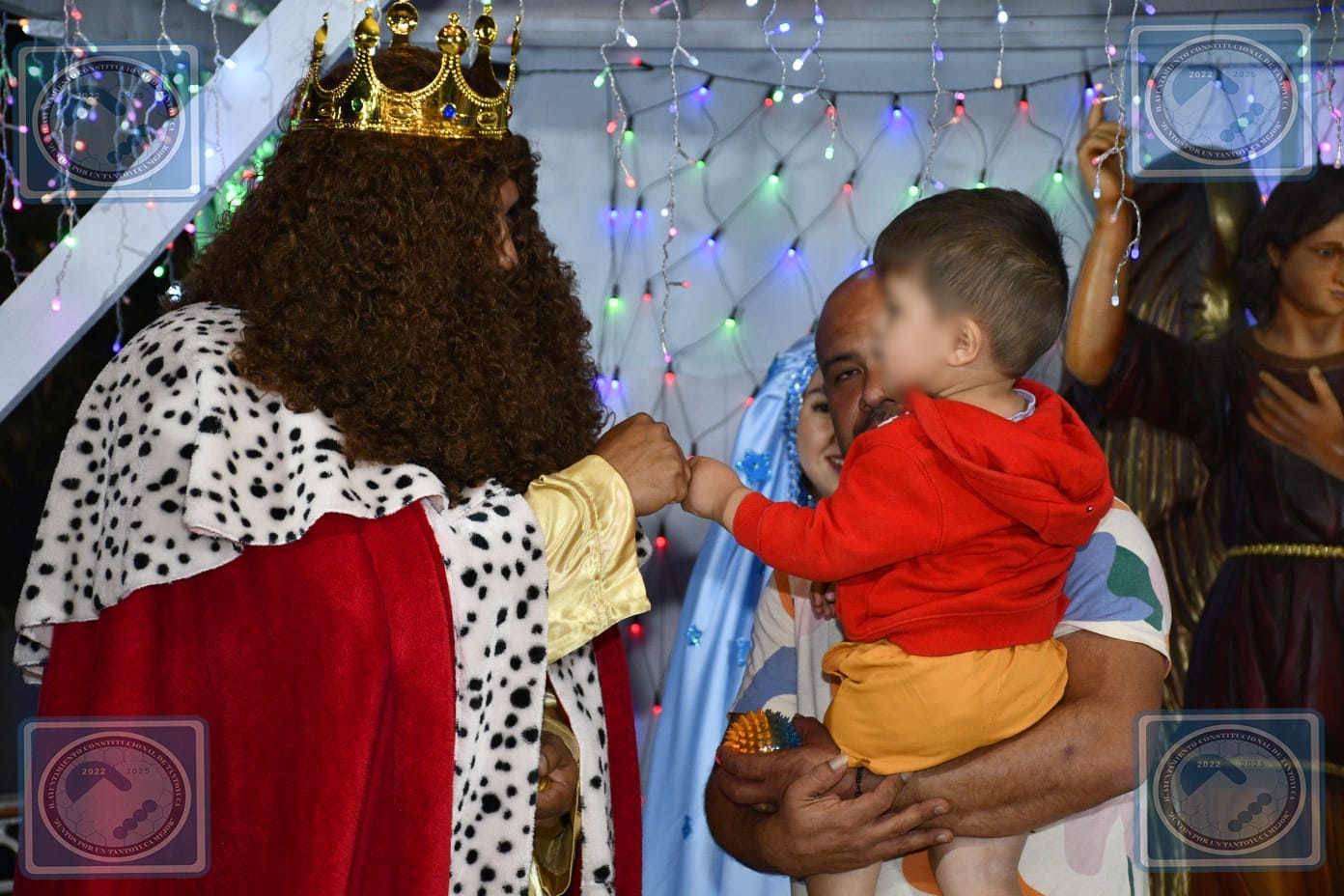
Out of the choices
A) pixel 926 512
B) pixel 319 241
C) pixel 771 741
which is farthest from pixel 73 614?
pixel 926 512

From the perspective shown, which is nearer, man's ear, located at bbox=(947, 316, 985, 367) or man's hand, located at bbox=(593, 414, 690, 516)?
man's ear, located at bbox=(947, 316, 985, 367)

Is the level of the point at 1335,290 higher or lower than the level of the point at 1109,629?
higher

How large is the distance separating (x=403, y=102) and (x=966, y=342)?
0.74 m

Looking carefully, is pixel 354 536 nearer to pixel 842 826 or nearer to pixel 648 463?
pixel 648 463

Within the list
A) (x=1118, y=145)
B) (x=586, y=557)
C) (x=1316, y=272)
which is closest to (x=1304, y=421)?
(x=1316, y=272)

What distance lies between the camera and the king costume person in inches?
54.3

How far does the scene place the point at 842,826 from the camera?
5.02 ft

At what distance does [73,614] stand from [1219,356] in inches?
89.1

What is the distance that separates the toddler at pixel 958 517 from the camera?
4.73 ft

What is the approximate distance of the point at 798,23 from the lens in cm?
284

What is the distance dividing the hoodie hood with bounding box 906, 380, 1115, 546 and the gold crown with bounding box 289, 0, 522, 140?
64 centimetres

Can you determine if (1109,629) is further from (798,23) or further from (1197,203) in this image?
(798,23)

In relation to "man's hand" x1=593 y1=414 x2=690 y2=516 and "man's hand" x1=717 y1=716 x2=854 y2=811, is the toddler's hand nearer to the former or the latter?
"man's hand" x1=717 y1=716 x2=854 y2=811

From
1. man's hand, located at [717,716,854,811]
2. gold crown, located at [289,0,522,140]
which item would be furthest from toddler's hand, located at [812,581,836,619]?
gold crown, located at [289,0,522,140]
